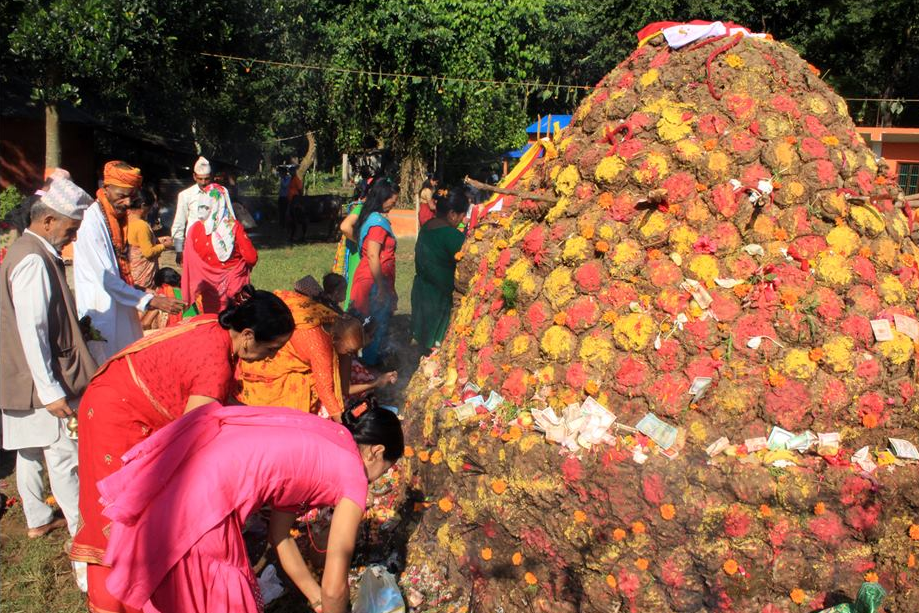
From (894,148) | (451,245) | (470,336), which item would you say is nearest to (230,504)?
(470,336)

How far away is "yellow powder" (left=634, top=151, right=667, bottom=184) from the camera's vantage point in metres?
4.30

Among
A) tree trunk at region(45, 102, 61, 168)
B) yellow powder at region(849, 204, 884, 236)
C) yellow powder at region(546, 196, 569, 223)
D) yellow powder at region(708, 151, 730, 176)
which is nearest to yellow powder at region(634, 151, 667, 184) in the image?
yellow powder at region(708, 151, 730, 176)

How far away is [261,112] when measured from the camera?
30391mm

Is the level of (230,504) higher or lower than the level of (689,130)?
lower

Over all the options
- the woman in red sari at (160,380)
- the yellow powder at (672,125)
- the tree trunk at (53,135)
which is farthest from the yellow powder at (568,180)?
the tree trunk at (53,135)

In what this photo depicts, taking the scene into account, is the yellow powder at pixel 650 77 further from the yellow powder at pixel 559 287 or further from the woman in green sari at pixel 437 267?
the woman in green sari at pixel 437 267

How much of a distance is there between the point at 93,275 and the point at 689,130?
4.09 meters

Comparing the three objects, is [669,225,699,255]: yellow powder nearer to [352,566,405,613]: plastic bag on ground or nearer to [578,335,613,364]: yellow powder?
[578,335,613,364]: yellow powder

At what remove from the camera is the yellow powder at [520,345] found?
171 inches

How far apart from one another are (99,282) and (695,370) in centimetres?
400

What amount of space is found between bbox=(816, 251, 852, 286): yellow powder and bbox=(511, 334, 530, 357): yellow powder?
1645mm

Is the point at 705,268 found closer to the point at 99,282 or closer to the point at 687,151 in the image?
the point at 687,151

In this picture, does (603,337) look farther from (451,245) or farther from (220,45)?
(220,45)

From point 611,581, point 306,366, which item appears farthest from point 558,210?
point 611,581
